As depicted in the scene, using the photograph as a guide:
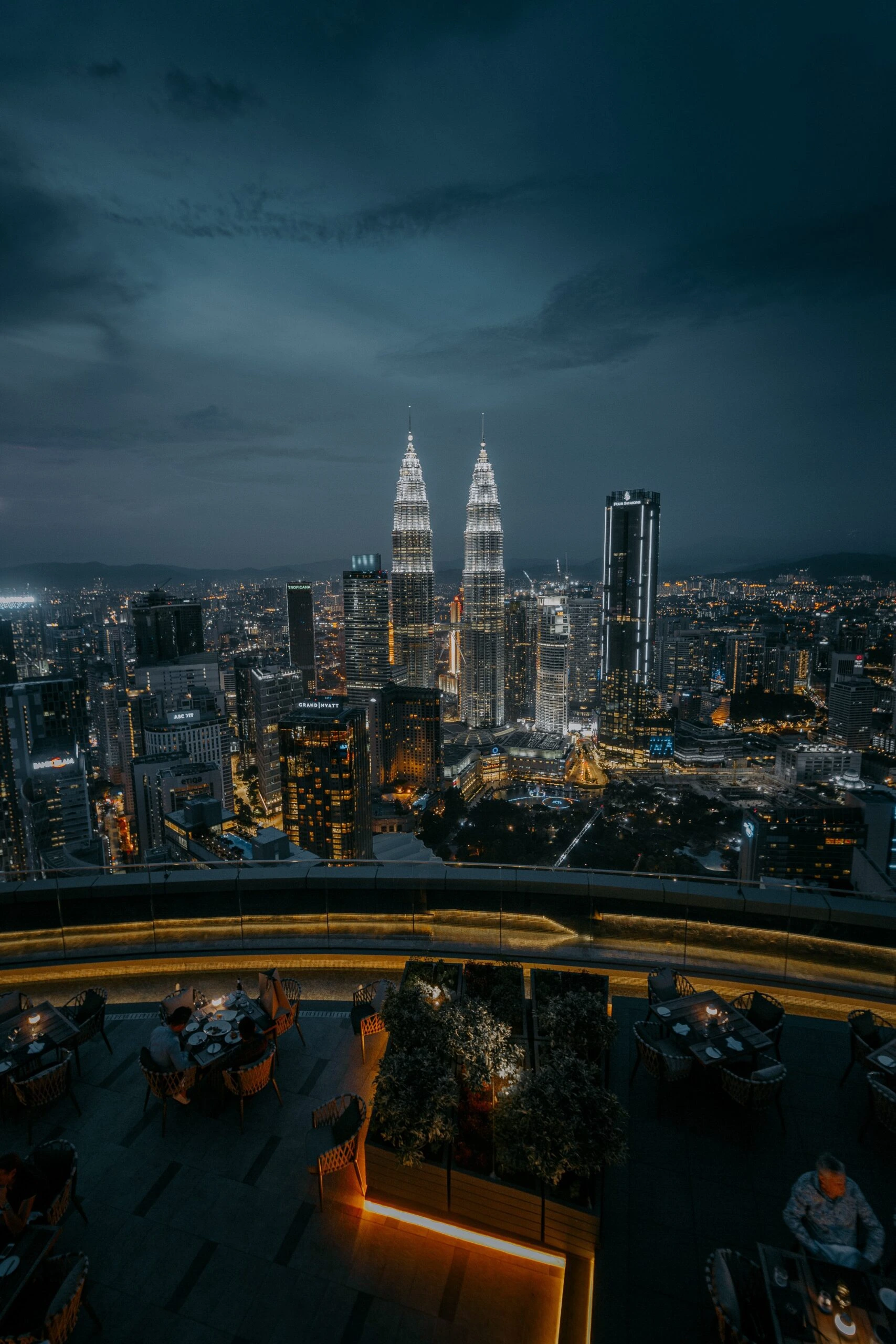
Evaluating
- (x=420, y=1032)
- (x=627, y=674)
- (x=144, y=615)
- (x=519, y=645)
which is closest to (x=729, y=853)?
(x=420, y=1032)

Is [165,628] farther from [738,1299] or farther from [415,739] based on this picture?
[738,1299]

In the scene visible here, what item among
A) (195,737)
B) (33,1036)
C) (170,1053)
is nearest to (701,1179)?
(170,1053)

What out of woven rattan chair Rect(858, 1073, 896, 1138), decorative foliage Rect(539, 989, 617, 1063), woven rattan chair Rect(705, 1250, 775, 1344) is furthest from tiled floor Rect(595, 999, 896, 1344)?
decorative foliage Rect(539, 989, 617, 1063)

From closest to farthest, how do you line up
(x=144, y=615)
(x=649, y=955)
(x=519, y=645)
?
(x=649, y=955) → (x=144, y=615) → (x=519, y=645)

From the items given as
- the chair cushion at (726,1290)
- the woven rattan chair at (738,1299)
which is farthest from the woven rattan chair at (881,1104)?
the chair cushion at (726,1290)

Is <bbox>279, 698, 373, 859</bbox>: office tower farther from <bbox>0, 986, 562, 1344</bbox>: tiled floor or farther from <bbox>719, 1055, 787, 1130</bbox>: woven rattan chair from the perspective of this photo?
<bbox>719, 1055, 787, 1130</bbox>: woven rattan chair

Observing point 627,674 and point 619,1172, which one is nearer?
point 619,1172

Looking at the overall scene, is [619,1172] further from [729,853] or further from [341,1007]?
[729,853]
